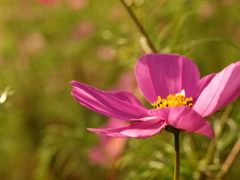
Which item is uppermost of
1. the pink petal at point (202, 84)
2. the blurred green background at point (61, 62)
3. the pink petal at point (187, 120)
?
the pink petal at point (187, 120)

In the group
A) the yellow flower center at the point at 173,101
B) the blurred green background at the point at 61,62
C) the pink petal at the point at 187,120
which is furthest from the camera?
the blurred green background at the point at 61,62

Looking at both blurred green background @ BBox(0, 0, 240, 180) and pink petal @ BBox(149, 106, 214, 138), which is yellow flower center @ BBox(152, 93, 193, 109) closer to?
pink petal @ BBox(149, 106, 214, 138)

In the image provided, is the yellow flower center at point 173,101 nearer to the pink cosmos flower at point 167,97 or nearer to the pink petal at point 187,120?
the pink cosmos flower at point 167,97

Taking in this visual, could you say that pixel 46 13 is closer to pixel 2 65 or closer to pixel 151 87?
pixel 2 65

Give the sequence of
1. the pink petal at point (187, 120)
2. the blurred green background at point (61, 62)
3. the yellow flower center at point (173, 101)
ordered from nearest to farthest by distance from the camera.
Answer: the pink petal at point (187, 120), the yellow flower center at point (173, 101), the blurred green background at point (61, 62)

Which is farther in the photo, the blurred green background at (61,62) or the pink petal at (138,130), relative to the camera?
the blurred green background at (61,62)

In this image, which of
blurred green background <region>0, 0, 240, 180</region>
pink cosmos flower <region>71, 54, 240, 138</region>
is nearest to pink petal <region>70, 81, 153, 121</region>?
pink cosmos flower <region>71, 54, 240, 138</region>

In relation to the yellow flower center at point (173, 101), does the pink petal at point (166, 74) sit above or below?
above

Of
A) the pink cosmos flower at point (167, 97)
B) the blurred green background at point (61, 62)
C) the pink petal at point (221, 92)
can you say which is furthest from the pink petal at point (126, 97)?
the blurred green background at point (61, 62)
